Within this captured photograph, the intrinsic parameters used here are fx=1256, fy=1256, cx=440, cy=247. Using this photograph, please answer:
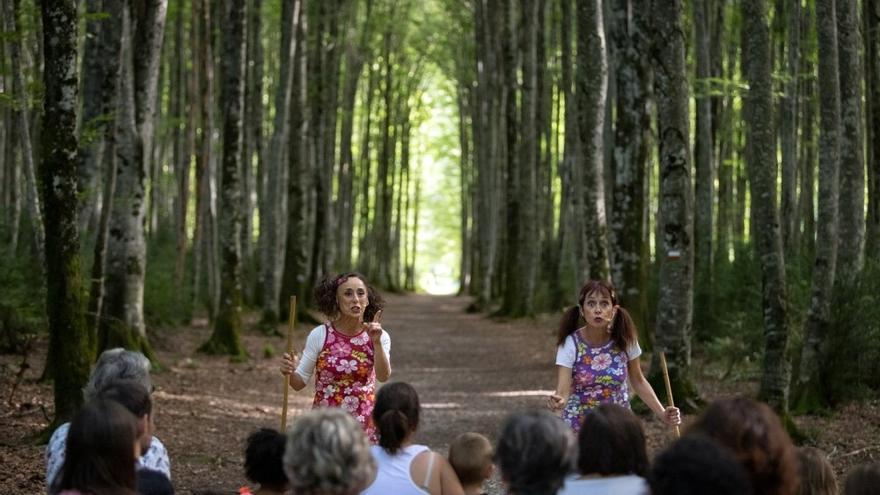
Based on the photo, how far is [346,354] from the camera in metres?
7.80

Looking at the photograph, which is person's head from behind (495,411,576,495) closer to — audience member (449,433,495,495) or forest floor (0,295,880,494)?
audience member (449,433,495,495)

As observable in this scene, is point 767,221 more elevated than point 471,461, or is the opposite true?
point 767,221

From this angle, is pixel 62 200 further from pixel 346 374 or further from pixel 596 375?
pixel 596 375

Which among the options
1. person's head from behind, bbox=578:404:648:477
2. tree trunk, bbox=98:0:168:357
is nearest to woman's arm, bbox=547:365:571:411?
person's head from behind, bbox=578:404:648:477

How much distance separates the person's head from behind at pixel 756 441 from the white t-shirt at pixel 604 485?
0.48 meters

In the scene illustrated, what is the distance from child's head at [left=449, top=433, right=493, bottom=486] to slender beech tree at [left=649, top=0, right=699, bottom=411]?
8.10m

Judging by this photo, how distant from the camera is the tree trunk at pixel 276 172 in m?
25.4

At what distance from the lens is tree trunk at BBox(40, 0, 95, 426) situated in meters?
10.6

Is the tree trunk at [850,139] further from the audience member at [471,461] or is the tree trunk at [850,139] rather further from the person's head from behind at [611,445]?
the person's head from behind at [611,445]

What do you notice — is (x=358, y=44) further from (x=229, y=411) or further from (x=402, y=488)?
(x=402, y=488)

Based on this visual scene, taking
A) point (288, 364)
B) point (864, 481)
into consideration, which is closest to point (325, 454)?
point (864, 481)

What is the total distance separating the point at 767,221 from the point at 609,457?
26.6 ft

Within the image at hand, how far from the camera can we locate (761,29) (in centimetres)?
1258

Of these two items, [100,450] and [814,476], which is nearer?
[100,450]
